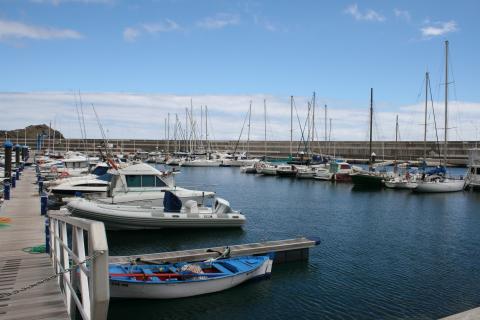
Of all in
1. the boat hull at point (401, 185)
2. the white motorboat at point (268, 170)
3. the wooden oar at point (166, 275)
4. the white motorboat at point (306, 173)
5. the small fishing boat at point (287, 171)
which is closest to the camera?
the wooden oar at point (166, 275)

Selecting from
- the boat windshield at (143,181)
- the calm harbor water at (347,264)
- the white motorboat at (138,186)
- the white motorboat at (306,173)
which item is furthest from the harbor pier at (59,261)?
the white motorboat at (306,173)

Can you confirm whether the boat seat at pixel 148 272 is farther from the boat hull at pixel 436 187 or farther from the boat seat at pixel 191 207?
the boat hull at pixel 436 187

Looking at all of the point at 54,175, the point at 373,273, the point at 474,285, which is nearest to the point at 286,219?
the point at 373,273

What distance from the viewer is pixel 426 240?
2495 centimetres

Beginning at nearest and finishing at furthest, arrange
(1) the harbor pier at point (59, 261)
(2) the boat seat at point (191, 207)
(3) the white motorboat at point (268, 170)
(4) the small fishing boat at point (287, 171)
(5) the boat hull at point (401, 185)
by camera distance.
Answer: (1) the harbor pier at point (59, 261) < (2) the boat seat at point (191, 207) < (5) the boat hull at point (401, 185) < (4) the small fishing boat at point (287, 171) < (3) the white motorboat at point (268, 170)

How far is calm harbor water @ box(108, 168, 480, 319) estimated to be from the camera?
44.3ft

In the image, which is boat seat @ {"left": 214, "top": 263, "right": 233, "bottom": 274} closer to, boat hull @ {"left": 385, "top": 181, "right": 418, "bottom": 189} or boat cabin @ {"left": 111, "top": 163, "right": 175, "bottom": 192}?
boat cabin @ {"left": 111, "top": 163, "right": 175, "bottom": 192}

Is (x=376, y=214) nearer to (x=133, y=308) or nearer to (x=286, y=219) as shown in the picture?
(x=286, y=219)

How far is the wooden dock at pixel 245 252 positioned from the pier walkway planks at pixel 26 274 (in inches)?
127

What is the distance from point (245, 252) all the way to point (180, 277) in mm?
3609

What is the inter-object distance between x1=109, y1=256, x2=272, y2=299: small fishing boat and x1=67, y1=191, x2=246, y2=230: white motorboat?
8003mm

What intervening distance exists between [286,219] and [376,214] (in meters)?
8.02

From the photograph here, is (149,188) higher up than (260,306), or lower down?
higher up

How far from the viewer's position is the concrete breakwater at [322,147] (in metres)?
127
